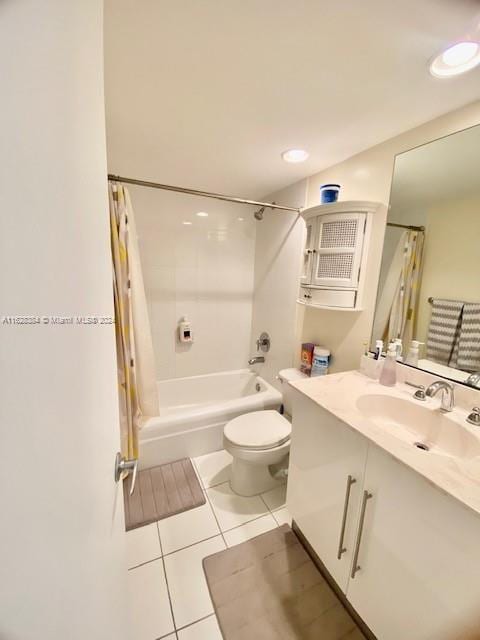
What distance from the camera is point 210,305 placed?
2.54m

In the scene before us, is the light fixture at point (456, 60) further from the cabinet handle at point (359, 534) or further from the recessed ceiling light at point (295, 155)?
the cabinet handle at point (359, 534)

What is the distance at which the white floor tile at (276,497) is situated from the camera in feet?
5.12

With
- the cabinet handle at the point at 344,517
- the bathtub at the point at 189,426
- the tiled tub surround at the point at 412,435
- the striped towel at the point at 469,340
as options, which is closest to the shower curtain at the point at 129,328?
the bathtub at the point at 189,426

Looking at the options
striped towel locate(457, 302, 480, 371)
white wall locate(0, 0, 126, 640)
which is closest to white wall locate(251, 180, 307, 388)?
striped towel locate(457, 302, 480, 371)

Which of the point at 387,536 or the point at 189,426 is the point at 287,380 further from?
the point at 387,536

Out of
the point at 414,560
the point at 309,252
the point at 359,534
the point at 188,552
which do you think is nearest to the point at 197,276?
the point at 309,252

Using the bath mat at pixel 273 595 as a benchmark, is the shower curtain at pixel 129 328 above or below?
above

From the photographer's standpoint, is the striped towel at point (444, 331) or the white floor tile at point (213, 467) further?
the white floor tile at point (213, 467)

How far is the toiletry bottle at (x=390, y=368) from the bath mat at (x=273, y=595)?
99cm

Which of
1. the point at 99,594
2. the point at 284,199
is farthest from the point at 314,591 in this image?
the point at 284,199

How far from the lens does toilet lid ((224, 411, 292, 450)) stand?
1501 mm

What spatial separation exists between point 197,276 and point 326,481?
1.94 meters

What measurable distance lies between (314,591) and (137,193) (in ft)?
9.11

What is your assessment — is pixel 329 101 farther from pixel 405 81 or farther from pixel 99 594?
pixel 99 594
